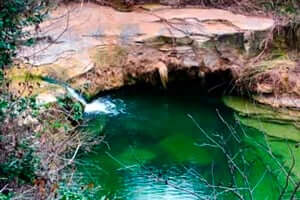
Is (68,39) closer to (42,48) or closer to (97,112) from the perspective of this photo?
(42,48)

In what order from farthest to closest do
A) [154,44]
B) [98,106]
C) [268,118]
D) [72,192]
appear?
[154,44] → [98,106] → [268,118] → [72,192]

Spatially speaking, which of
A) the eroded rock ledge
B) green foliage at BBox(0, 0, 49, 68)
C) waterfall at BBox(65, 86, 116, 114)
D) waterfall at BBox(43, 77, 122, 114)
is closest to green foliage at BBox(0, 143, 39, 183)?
green foliage at BBox(0, 0, 49, 68)

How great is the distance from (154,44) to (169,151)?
215 centimetres

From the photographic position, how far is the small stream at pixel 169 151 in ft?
20.0

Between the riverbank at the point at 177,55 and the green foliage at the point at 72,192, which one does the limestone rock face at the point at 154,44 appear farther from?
the green foliage at the point at 72,192

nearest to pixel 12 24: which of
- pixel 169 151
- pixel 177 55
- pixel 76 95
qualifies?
pixel 76 95

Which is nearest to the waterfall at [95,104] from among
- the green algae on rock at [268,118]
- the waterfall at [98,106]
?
the waterfall at [98,106]

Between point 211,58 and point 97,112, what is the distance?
6.73 feet

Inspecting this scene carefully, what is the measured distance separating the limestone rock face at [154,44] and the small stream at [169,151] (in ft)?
1.16

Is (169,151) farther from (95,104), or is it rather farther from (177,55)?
(177,55)

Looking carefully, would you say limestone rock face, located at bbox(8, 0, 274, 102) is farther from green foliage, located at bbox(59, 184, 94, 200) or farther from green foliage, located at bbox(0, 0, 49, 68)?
green foliage, located at bbox(59, 184, 94, 200)

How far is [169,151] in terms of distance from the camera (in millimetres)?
7191

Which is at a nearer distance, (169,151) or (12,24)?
(12,24)

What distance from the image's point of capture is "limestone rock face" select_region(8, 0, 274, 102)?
8.36 m
